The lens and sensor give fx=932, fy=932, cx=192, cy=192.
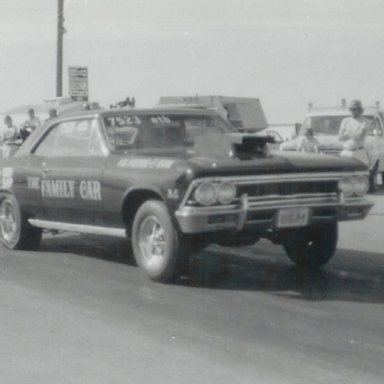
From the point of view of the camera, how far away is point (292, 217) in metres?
7.62

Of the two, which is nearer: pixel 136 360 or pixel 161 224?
pixel 136 360

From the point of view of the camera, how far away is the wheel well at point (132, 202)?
25.8ft

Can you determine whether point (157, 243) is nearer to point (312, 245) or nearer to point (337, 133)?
point (312, 245)

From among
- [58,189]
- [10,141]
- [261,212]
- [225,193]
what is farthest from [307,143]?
[225,193]

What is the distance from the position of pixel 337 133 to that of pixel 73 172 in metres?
11.0

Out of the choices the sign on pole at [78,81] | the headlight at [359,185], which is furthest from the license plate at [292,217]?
the sign on pole at [78,81]

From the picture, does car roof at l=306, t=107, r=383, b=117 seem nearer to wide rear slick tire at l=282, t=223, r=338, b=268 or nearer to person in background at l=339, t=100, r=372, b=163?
person in background at l=339, t=100, r=372, b=163

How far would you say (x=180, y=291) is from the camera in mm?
7461

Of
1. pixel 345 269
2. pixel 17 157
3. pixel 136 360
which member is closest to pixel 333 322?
pixel 136 360

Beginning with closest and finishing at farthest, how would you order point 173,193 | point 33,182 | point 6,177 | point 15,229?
point 173,193 → point 33,182 → point 15,229 → point 6,177

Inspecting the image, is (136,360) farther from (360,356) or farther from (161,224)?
(161,224)

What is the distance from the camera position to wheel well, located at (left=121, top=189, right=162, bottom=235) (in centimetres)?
788

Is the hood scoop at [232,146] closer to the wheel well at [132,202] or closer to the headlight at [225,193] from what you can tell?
the headlight at [225,193]

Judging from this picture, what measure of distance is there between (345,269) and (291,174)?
4.37 ft
